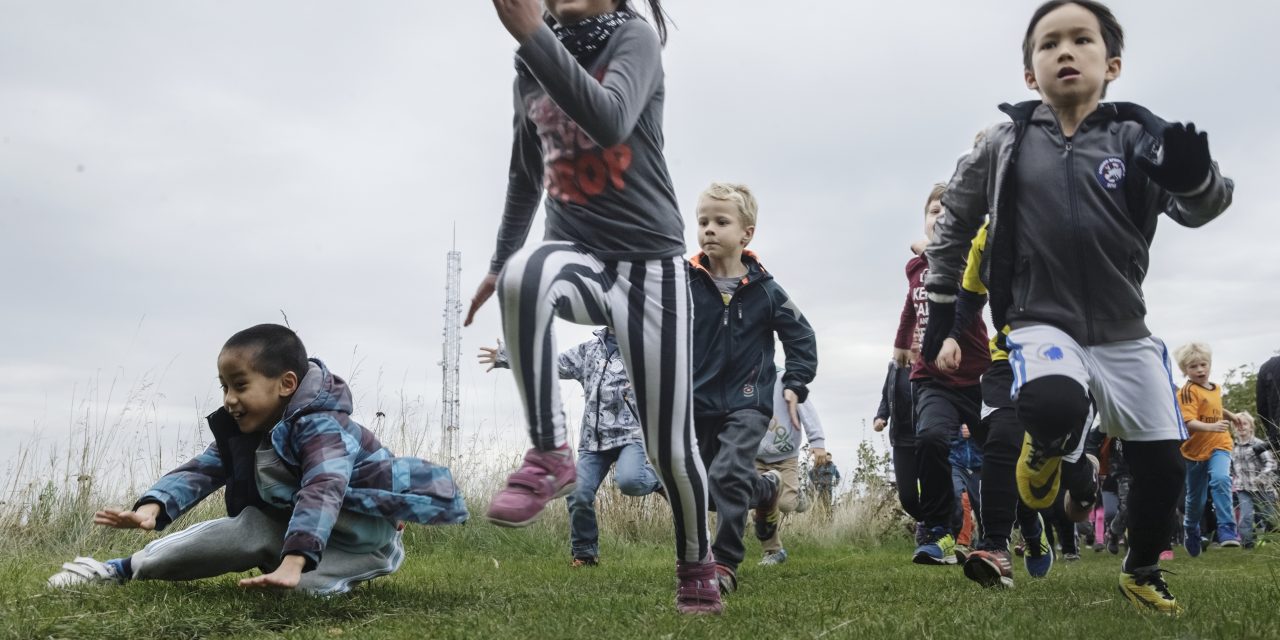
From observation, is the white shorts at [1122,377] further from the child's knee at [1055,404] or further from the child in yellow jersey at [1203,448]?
the child in yellow jersey at [1203,448]

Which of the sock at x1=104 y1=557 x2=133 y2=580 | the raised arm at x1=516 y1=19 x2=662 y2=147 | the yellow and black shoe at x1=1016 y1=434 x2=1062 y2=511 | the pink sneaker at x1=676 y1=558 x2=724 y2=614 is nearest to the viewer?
the raised arm at x1=516 y1=19 x2=662 y2=147

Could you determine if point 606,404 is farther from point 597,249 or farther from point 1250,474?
point 1250,474

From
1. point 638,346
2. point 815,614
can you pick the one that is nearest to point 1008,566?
point 815,614

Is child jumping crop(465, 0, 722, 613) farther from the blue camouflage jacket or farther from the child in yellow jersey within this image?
the child in yellow jersey

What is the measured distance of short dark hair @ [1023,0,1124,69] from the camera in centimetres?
400

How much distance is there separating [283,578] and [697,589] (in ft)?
4.58

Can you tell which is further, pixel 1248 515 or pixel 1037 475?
pixel 1248 515

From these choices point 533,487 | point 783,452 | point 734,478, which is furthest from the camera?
point 783,452

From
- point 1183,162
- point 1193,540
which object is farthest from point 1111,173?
point 1193,540

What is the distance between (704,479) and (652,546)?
6.10 m

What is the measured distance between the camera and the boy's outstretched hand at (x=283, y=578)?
3.29 meters

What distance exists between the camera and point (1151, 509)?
13.0ft

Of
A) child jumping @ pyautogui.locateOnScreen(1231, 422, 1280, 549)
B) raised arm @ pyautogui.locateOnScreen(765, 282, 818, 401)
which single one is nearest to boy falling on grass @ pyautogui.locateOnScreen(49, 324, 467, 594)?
raised arm @ pyautogui.locateOnScreen(765, 282, 818, 401)

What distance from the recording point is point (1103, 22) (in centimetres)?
404
